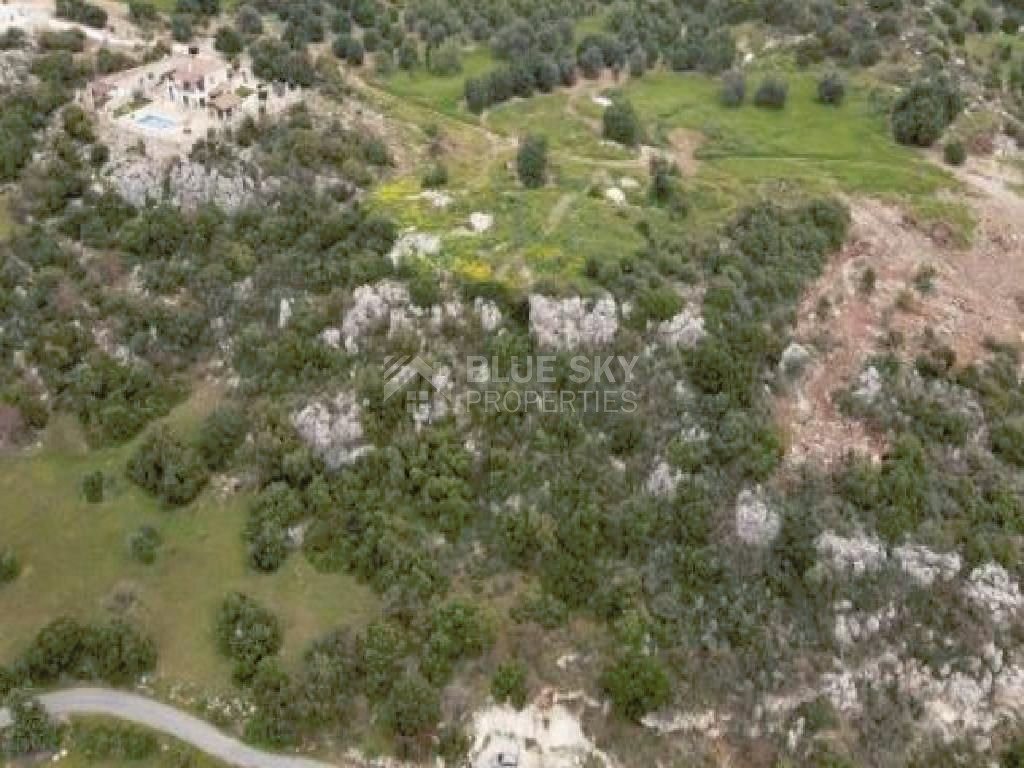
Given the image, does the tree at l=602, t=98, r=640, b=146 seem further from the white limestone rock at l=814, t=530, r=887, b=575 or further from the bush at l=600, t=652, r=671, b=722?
the bush at l=600, t=652, r=671, b=722

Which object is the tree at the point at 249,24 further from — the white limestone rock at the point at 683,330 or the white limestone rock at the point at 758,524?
the white limestone rock at the point at 758,524

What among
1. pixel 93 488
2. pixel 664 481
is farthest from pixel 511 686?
pixel 93 488

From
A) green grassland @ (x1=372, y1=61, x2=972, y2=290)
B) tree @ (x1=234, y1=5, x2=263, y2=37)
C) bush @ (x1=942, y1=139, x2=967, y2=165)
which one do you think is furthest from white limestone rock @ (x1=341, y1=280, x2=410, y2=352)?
tree @ (x1=234, y1=5, x2=263, y2=37)

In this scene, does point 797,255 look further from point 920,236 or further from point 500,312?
point 500,312

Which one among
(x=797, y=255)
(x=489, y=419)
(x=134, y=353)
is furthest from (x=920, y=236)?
(x=134, y=353)

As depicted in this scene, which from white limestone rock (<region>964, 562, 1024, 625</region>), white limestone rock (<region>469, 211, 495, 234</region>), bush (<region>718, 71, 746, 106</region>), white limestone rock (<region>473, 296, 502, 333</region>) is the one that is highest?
bush (<region>718, 71, 746, 106</region>)

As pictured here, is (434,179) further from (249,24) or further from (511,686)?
(249,24)
